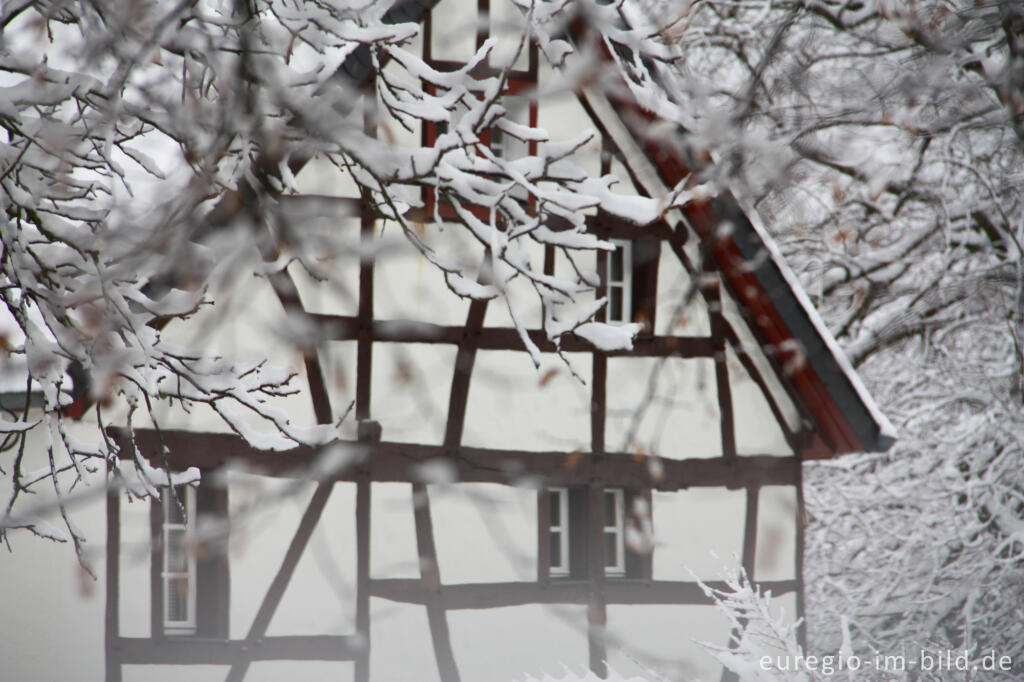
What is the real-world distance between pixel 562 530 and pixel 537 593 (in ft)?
1.94

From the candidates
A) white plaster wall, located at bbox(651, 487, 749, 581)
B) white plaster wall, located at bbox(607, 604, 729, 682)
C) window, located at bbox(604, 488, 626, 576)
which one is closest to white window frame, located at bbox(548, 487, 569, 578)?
window, located at bbox(604, 488, 626, 576)

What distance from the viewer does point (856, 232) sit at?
12430mm

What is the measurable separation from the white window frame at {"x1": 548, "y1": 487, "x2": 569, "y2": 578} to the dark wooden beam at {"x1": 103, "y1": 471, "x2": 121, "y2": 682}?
2.97 m

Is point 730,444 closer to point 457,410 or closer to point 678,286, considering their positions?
point 678,286

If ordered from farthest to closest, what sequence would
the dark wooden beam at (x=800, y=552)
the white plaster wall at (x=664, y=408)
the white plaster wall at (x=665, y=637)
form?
the dark wooden beam at (x=800, y=552) → the white plaster wall at (x=664, y=408) → the white plaster wall at (x=665, y=637)

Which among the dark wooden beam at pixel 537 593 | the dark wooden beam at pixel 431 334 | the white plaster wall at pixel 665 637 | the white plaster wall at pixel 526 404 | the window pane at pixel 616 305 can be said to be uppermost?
the window pane at pixel 616 305

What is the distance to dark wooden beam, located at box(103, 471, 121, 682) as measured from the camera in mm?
7055

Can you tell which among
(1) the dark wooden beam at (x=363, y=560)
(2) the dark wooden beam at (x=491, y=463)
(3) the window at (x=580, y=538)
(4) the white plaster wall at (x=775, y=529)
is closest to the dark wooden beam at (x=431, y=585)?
(2) the dark wooden beam at (x=491, y=463)

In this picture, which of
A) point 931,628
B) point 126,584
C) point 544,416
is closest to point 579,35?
point 544,416

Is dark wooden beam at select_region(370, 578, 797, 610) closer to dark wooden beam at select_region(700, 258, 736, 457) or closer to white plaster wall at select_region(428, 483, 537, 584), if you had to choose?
white plaster wall at select_region(428, 483, 537, 584)

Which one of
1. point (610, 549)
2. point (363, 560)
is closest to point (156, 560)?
point (363, 560)

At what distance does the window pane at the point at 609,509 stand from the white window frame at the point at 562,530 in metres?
0.37

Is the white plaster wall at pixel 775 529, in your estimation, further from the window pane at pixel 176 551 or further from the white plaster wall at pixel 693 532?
the window pane at pixel 176 551

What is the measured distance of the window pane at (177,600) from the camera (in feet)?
23.8
